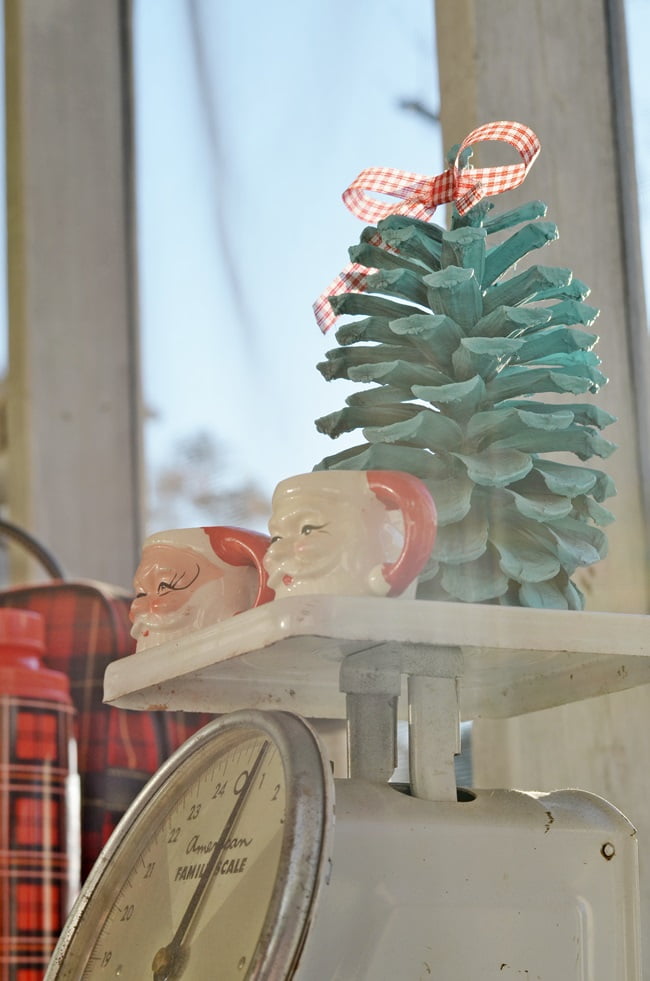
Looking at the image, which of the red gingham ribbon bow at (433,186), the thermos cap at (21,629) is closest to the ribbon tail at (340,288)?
the red gingham ribbon bow at (433,186)

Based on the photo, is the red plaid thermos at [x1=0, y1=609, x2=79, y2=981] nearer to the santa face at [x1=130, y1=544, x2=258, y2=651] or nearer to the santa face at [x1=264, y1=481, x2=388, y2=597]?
the santa face at [x1=130, y1=544, x2=258, y2=651]

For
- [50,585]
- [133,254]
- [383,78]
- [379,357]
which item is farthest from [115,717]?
[133,254]

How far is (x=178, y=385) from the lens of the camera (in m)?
2.17

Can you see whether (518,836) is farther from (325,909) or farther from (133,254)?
(133,254)

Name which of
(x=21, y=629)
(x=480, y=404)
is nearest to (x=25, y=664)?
(x=21, y=629)

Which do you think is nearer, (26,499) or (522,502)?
(522,502)

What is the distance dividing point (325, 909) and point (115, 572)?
1581 mm

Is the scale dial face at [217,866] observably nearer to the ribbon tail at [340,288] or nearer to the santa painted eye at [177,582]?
the santa painted eye at [177,582]

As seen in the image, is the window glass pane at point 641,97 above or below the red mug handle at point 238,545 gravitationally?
above

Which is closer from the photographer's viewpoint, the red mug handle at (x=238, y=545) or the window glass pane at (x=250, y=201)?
the red mug handle at (x=238, y=545)

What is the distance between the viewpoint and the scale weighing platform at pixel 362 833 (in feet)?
2.23

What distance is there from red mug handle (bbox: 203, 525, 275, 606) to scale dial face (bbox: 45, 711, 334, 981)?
12 cm

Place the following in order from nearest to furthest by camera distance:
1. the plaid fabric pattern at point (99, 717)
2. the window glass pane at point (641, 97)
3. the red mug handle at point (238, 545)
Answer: the red mug handle at point (238, 545)
the window glass pane at point (641, 97)
the plaid fabric pattern at point (99, 717)

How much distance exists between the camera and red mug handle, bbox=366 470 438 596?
0.71 m
